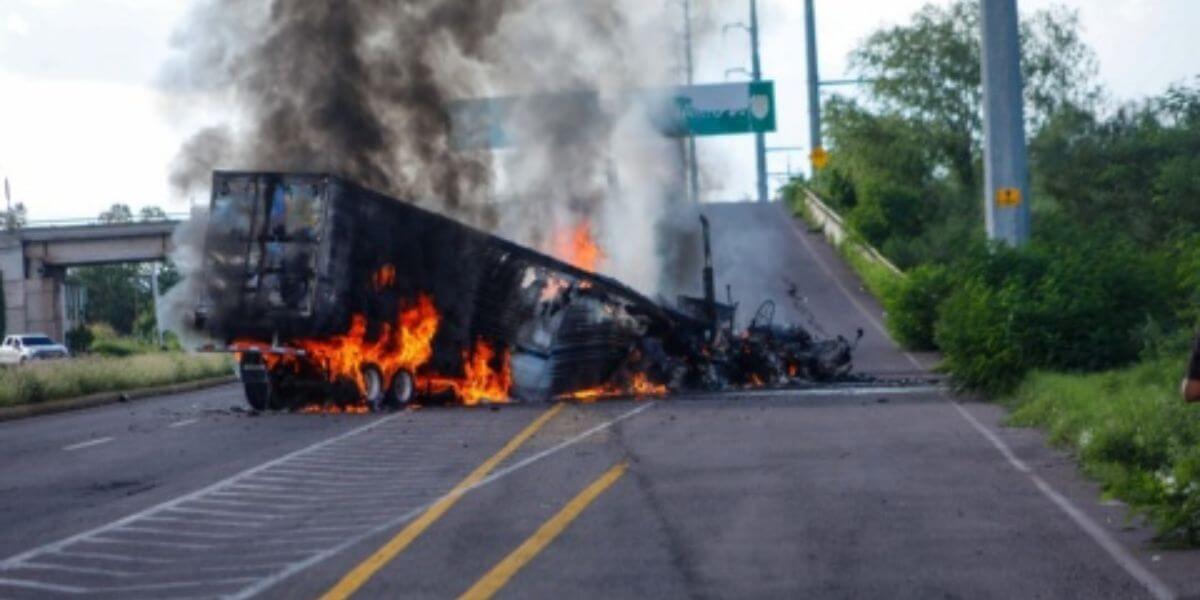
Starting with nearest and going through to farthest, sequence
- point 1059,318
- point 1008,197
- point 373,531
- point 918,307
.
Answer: point 373,531 → point 1059,318 → point 1008,197 → point 918,307

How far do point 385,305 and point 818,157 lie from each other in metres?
39.8

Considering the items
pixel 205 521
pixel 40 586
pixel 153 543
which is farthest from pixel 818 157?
pixel 40 586

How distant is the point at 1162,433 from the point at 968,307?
11.4m

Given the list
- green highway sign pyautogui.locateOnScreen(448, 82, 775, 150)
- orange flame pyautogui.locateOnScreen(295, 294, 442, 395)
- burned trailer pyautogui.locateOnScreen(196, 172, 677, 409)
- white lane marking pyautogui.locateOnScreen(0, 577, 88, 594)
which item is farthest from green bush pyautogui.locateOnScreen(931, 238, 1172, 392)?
white lane marking pyautogui.locateOnScreen(0, 577, 88, 594)

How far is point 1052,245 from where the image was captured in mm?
28656

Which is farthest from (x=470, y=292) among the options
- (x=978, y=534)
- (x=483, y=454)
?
(x=978, y=534)

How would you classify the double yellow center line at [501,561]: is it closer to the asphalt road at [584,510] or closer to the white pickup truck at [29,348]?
the asphalt road at [584,510]

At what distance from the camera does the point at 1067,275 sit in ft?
84.9

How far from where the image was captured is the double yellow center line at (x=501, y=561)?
1080 cm

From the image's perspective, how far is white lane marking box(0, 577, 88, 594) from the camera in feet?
37.7

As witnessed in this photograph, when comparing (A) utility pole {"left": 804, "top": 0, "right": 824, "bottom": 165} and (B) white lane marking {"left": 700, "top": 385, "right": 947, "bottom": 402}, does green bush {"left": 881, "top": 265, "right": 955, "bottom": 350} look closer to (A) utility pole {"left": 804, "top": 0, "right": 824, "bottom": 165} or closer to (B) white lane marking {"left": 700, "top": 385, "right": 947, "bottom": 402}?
(B) white lane marking {"left": 700, "top": 385, "right": 947, "bottom": 402}

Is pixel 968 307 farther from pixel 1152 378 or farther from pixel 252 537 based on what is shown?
pixel 252 537

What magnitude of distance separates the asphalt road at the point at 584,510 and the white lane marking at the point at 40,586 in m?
0.03

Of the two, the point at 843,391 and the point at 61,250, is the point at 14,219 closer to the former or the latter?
the point at 61,250
